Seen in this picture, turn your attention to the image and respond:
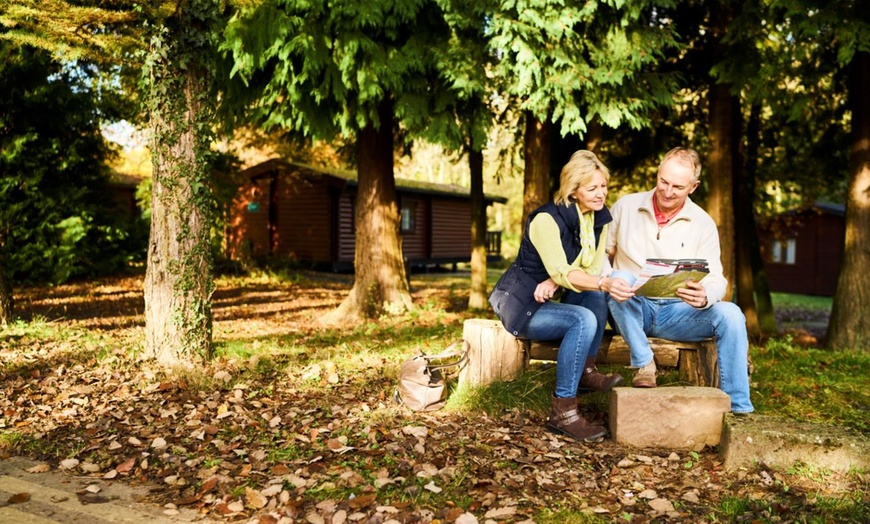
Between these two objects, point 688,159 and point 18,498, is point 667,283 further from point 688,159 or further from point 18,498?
point 18,498

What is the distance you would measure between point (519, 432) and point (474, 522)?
1417 mm

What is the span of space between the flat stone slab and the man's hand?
763 millimetres

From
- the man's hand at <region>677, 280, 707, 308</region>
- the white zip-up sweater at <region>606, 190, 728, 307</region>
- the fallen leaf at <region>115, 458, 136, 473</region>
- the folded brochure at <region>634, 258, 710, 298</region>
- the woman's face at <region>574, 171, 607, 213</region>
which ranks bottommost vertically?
the fallen leaf at <region>115, 458, 136, 473</region>

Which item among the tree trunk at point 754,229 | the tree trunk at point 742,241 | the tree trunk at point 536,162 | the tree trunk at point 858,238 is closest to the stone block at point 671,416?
the tree trunk at point 536,162

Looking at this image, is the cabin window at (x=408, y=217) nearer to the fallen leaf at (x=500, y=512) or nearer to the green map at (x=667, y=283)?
the green map at (x=667, y=283)

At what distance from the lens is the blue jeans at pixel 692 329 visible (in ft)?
14.1

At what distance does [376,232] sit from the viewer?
424 inches

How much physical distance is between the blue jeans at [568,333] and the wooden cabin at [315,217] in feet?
55.0

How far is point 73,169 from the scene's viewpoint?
16.6m

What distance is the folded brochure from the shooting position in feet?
13.7

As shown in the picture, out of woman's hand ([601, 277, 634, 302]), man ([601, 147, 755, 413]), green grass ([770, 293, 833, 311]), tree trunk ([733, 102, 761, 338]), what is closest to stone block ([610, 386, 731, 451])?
man ([601, 147, 755, 413])

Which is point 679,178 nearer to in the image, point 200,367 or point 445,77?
point 200,367

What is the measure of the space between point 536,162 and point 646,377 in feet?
19.5

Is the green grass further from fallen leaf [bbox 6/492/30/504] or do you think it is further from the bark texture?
fallen leaf [bbox 6/492/30/504]
